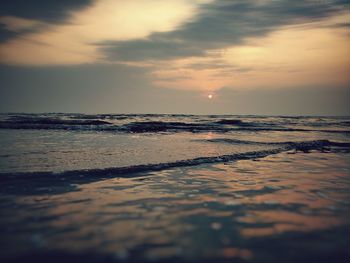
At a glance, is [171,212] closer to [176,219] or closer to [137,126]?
[176,219]

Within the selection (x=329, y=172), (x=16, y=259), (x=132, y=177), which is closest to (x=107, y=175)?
(x=132, y=177)

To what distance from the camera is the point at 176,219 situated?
12.0ft

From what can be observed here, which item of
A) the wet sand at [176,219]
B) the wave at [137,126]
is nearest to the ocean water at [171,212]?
the wet sand at [176,219]

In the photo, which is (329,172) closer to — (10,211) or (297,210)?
(297,210)

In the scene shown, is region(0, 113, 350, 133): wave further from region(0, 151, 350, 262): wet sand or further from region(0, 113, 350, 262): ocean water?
region(0, 151, 350, 262): wet sand

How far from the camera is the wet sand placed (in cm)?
277

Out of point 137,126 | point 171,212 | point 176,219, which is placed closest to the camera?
point 176,219

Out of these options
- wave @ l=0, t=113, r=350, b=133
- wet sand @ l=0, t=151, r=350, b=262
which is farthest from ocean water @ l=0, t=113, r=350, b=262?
wave @ l=0, t=113, r=350, b=133

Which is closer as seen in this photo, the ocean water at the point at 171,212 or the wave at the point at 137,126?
the ocean water at the point at 171,212

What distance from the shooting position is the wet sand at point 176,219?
2.77 m

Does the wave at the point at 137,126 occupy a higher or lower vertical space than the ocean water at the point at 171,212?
higher

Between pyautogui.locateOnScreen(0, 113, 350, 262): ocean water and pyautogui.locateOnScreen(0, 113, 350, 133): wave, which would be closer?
pyautogui.locateOnScreen(0, 113, 350, 262): ocean water

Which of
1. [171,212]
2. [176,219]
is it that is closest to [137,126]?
[171,212]

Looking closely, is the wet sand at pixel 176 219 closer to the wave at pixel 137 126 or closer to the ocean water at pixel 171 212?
the ocean water at pixel 171 212
